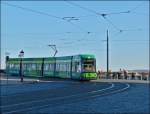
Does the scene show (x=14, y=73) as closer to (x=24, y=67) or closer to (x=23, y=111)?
(x=24, y=67)

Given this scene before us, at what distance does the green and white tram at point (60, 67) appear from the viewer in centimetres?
5891

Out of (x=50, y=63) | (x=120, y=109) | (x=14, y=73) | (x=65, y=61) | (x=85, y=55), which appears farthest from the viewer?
(x=14, y=73)

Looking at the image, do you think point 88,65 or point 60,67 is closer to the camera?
point 88,65

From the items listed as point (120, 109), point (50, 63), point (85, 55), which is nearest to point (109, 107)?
point (120, 109)

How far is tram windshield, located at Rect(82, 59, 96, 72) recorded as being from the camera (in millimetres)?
58531

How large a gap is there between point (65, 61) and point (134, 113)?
141 feet

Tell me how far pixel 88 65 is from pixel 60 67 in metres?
7.03

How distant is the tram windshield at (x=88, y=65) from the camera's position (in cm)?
5853

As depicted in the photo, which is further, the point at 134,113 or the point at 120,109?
the point at 120,109

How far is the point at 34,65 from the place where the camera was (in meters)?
76.9

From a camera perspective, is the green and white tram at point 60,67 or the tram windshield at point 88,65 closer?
the tram windshield at point 88,65

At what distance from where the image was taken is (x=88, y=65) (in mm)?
59219

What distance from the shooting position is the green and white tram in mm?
58906

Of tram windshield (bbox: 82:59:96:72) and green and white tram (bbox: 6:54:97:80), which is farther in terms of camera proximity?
green and white tram (bbox: 6:54:97:80)
